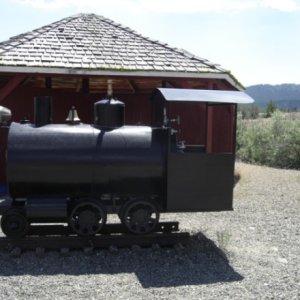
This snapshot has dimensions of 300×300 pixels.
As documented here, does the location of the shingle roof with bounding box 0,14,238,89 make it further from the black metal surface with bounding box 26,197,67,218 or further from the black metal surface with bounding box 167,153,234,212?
the black metal surface with bounding box 26,197,67,218

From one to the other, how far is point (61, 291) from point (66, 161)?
73.9 inches

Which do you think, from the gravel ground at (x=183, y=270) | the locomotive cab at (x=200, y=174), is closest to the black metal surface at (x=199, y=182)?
the locomotive cab at (x=200, y=174)

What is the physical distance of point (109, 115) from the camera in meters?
6.82

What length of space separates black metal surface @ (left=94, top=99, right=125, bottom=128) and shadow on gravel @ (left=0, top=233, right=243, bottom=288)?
1.79 meters

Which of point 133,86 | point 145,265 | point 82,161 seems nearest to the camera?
point 145,265

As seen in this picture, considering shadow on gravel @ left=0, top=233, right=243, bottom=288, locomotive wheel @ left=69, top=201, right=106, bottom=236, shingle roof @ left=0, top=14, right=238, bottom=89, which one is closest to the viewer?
shadow on gravel @ left=0, top=233, right=243, bottom=288

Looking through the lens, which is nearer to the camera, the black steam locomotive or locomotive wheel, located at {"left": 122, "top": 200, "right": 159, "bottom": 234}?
the black steam locomotive

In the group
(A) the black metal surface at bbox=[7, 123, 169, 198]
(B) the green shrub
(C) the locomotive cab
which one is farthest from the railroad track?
(B) the green shrub

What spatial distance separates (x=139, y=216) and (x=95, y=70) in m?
4.39

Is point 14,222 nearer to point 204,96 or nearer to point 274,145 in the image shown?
point 204,96

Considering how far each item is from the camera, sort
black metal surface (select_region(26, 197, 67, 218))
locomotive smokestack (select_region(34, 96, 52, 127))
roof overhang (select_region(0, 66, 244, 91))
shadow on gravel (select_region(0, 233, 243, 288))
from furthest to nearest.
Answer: roof overhang (select_region(0, 66, 244, 91)) < locomotive smokestack (select_region(34, 96, 52, 127)) < black metal surface (select_region(26, 197, 67, 218)) < shadow on gravel (select_region(0, 233, 243, 288))

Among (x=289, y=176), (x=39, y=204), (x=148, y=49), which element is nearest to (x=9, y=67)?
(x=148, y=49)

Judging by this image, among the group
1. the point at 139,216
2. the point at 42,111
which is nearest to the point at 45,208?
the point at 139,216

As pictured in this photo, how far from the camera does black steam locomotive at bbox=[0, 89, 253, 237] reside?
6.34 metres
